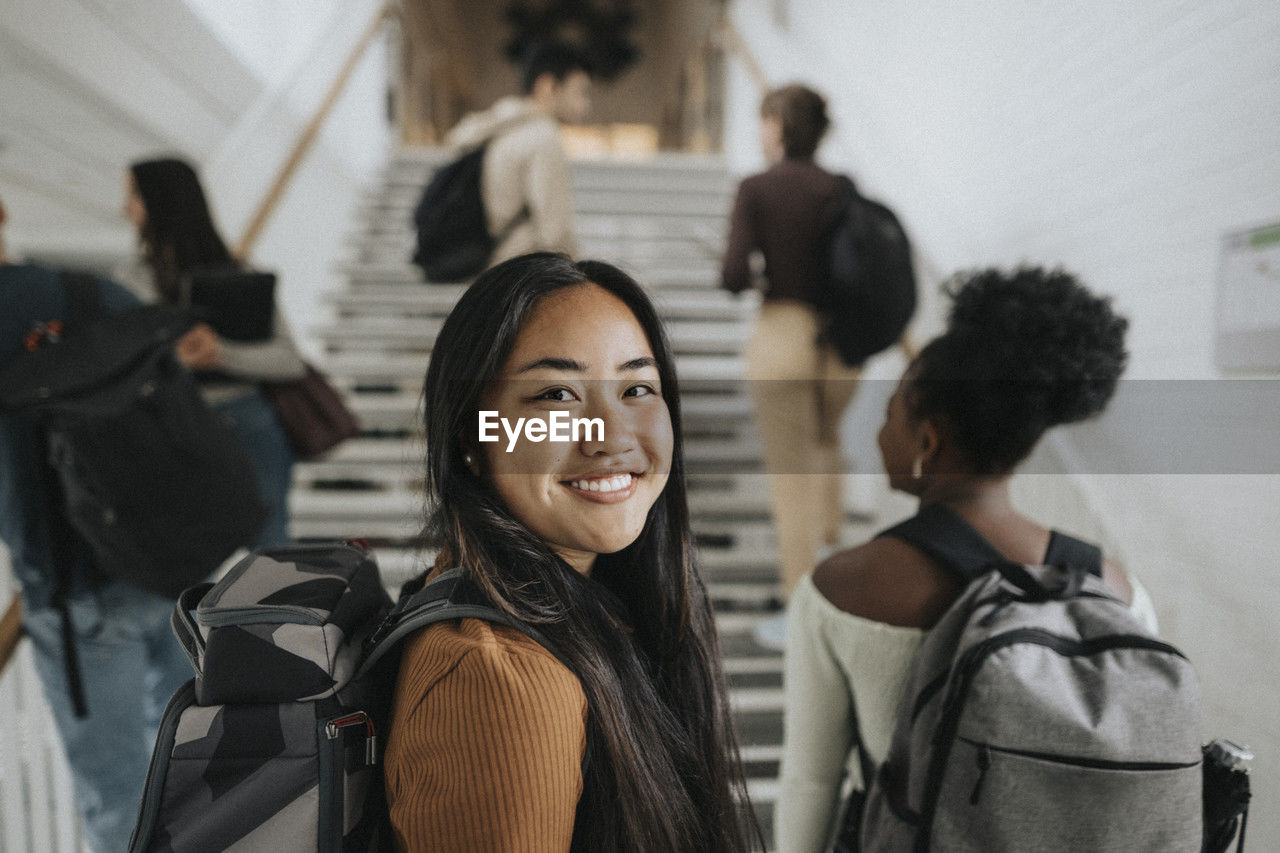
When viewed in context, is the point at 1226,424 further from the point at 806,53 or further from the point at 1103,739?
the point at 806,53

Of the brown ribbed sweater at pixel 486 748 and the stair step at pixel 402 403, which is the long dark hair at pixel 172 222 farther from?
the brown ribbed sweater at pixel 486 748

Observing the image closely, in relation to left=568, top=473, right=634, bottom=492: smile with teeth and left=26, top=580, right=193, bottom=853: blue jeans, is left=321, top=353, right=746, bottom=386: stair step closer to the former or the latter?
left=26, top=580, right=193, bottom=853: blue jeans

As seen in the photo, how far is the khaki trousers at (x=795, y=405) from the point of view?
2.22 meters

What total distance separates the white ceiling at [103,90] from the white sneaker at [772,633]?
3.43 meters

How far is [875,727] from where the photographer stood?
0.99 metres

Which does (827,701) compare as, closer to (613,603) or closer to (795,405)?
(613,603)

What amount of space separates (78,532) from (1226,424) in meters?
2.25

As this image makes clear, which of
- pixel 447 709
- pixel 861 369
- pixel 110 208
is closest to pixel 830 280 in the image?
pixel 861 369

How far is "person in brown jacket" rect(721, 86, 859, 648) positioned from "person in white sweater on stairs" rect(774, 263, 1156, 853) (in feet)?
3.85

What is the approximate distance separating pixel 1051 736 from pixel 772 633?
1.76 meters

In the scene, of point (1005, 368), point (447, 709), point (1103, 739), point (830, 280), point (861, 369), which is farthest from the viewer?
point (861, 369)

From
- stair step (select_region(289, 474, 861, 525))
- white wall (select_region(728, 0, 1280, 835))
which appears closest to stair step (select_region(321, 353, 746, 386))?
stair step (select_region(289, 474, 861, 525))

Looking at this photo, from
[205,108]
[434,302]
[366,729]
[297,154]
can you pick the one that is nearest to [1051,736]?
[366,729]

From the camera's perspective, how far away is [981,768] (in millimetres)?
754
